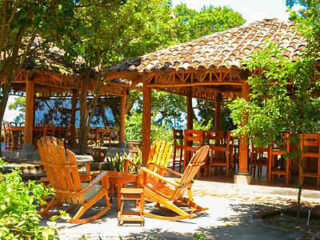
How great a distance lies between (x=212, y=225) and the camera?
4879mm

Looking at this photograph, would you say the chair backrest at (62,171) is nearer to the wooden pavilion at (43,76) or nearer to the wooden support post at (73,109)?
the wooden pavilion at (43,76)

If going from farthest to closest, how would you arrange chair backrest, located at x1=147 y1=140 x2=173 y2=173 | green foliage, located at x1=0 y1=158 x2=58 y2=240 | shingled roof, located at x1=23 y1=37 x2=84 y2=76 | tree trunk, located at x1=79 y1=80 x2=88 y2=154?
tree trunk, located at x1=79 y1=80 x2=88 y2=154, shingled roof, located at x1=23 y1=37 x2=84 y2=76, chair backrest, located at x1=147 y1=140 x2=173 y2=173, green foliage, located at x1=0 y1=158 x2=58 y2=240

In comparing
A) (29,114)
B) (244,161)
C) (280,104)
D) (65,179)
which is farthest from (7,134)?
(280,104)

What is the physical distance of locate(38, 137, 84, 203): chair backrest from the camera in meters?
4.86

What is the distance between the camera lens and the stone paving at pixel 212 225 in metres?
4.34

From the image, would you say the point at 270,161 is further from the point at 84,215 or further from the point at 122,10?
the point at 122,10

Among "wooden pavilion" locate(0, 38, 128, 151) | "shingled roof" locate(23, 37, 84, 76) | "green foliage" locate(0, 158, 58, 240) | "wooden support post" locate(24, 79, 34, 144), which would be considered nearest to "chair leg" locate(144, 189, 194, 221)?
"green foliage" locate(0, 158, 58, 240)

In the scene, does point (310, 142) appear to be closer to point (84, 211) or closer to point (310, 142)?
point (310, 142)

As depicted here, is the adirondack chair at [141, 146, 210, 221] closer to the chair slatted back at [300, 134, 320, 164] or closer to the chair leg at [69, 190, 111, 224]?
the chair leg at [69, 190, 111, 224]

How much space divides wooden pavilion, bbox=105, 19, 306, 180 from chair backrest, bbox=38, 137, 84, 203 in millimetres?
4080

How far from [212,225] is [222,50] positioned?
5063 millimetres

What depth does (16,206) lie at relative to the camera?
237 centimetres

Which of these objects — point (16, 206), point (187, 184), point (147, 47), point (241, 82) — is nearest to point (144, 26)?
point (147, 47)

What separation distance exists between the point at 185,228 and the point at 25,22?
13.8ft
